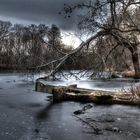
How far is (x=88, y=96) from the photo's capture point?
63.6 ft

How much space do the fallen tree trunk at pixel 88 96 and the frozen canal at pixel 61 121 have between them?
77 cm

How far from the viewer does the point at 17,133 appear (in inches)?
453

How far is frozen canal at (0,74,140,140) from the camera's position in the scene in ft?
37.1

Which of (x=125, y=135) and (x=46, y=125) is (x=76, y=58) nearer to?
(x=46, y=125)

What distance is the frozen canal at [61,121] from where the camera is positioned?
37.1 ft

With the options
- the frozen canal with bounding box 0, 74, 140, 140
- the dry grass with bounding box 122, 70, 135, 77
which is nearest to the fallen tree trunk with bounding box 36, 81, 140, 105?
the frozen canal with bounding box 0, 74, 140, 140

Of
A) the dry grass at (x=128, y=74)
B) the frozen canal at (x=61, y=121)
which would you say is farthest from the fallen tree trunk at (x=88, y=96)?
the dry grass at (x=128, y=74)

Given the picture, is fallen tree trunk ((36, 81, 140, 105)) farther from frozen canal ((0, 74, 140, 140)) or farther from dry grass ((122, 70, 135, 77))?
dry grass ((122, 70, 135, 77))

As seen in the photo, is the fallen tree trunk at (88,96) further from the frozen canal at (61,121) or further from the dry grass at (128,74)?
the dry grass at (128,74)

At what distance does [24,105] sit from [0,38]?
66.0m

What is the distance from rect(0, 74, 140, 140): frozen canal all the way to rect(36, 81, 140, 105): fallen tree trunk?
2.52ft

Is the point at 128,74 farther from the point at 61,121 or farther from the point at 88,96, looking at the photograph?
the point at 61,121

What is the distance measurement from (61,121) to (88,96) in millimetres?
5867

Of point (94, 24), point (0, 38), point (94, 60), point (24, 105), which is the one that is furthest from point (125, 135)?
point (0, 38)
